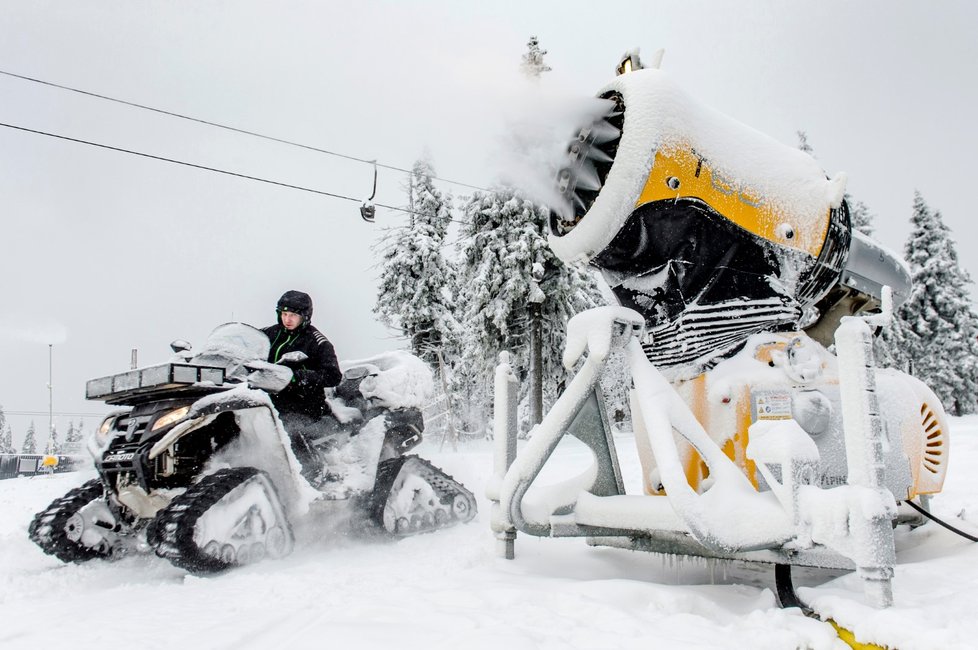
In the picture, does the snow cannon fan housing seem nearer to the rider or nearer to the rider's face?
the rider

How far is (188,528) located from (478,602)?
179cm

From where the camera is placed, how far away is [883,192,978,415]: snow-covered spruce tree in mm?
31906

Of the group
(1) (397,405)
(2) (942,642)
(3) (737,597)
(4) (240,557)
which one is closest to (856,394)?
(2) (942,642)

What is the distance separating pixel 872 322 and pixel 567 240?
156 cm

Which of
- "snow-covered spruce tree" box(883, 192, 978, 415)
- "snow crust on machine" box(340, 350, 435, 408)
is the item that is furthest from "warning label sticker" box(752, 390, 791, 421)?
"snow-covered spruce tree" box(883, 192, 978, 415)

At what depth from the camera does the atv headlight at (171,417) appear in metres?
4.25

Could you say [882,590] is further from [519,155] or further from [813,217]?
[519,155]

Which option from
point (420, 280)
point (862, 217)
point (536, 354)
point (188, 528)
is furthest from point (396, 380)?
point (862, 217)

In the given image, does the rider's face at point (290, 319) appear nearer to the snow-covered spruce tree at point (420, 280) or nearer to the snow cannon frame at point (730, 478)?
the snow cannon frame at point (730, 478)

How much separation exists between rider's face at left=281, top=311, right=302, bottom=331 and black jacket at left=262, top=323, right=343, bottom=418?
0.12 feet

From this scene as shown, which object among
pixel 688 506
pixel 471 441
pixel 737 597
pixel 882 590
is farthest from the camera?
pixel 471 441

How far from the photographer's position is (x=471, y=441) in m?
24.7

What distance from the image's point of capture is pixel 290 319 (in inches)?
218

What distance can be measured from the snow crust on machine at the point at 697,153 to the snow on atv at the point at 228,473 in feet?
7.85
